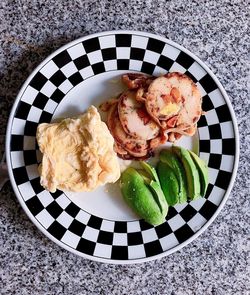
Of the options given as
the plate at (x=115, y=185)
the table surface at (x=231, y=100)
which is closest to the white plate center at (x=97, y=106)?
the plate at (x=115, y=185)

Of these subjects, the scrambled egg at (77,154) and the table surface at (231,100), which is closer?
the scrambled egg at (77,154)

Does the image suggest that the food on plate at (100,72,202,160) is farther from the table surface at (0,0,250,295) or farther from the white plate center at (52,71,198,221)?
the table surface at (0,0,250,295)

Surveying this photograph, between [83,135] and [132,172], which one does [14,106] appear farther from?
[132,172]

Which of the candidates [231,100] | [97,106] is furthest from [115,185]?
[231,100]

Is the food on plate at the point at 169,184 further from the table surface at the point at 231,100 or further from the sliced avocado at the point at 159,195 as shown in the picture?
the table surface at the point at 231,100

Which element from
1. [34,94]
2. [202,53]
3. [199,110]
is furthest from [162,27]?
[34,94]

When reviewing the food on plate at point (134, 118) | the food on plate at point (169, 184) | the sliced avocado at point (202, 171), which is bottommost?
the food on plate at point (169, 184)

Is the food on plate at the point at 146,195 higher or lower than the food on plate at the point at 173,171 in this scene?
lower

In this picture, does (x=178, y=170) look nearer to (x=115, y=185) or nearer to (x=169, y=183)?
(x=169, y=183)
